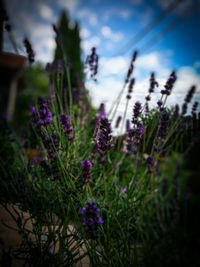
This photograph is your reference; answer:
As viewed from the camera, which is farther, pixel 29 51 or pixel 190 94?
pixel 29 51

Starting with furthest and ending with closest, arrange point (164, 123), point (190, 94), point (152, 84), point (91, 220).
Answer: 1. point (152, 84)
2. point (190, 94)
3. point (164, 123)
4. point (91, 220)

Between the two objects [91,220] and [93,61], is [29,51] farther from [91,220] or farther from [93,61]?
[91,220]

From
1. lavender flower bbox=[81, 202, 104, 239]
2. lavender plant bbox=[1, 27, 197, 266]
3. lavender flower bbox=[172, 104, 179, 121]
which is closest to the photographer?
lavender flower bbox=[81, 202, 104, 239]

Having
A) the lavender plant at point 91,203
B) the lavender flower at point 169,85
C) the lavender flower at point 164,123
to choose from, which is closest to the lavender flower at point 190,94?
the lavender plant at point 91,203

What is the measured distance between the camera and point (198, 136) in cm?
101

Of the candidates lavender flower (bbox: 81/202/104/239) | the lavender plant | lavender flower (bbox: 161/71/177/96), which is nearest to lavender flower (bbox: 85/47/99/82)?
the lavender plant

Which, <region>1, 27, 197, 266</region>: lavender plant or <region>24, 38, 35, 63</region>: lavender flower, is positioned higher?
<region>24, 38, 35, 63</region>: lavender flower

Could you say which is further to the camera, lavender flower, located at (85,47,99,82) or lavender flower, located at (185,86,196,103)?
lavender flower, located at (85,47,99,82)

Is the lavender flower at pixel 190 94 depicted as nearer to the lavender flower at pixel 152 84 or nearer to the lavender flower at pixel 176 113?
the lavender flower at pixel 176 113

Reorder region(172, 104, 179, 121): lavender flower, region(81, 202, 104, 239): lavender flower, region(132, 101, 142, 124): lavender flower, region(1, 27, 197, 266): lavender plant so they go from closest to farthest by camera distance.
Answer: region(81, 202, 104, 239): lavender flower → region(1, 27, 197, 266): lavender plant → region(132, 101, 142, 124): lavender flower → region(172, 104, 179, 121): lavender flower

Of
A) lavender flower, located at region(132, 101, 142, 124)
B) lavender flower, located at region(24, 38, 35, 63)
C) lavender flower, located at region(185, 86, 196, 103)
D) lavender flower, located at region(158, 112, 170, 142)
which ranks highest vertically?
lavender flower, located at region(24, 38, 35, 63)

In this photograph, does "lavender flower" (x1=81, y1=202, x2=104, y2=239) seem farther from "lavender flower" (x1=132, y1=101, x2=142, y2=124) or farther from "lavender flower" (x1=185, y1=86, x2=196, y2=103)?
"lavender flower" (x1=185, y1=86, x2=196, y2=103)

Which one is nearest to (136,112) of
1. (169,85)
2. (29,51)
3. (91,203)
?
(169,85)

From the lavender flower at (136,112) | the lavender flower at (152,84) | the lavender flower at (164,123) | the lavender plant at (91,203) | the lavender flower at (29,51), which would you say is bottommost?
the lavender plant at (91,203)
